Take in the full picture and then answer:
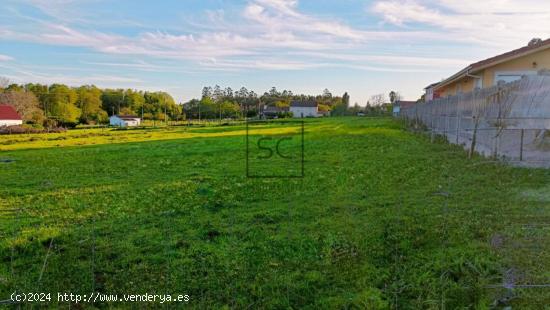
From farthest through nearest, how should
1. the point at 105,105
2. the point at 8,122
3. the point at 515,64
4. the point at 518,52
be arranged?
the point at 105,105
the point at 8,122
the point at 515,64
the point at 518,52

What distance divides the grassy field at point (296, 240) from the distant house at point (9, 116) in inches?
1760

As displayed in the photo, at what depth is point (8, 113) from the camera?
44469 millimetres

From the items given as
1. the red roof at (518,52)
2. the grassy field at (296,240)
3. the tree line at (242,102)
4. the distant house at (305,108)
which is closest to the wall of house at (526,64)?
the red roof at (518,52)

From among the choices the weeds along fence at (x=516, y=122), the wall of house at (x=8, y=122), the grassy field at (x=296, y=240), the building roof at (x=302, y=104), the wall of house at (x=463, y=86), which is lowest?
the grassy field at (x=296, y=240)

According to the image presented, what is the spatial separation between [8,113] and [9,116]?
615 mm

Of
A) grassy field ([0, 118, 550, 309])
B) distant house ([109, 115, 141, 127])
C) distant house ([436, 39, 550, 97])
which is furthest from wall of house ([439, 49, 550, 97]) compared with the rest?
distant house ([109, 115, 141, 127])

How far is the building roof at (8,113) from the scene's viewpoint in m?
43.5

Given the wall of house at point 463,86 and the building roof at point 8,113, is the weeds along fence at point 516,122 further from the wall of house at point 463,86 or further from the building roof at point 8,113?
the building roof at point 8,113

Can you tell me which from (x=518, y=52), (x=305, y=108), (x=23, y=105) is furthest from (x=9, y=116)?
(x=305, y=108)

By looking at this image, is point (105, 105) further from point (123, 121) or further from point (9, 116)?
point (9, 116)

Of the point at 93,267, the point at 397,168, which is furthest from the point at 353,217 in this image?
the point at 397,168

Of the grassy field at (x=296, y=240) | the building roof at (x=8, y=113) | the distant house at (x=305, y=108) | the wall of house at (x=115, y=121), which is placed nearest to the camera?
the grassy field at (x=296, y=240)

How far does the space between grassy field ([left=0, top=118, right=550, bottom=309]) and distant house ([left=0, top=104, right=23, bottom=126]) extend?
44.7 m

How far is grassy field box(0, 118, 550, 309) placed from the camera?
2.81 metres
